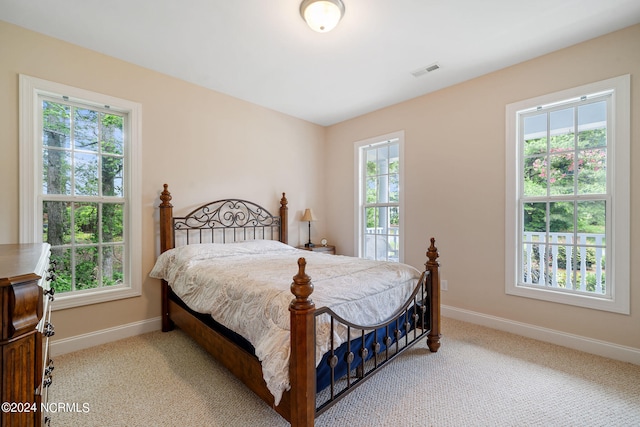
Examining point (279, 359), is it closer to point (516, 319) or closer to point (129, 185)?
point (129, 185)

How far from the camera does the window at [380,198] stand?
3.90 meters

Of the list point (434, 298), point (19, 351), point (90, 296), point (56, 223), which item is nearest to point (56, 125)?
point (56, 223)

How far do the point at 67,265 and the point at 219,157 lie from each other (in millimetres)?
1833

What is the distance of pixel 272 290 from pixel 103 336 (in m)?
2.13

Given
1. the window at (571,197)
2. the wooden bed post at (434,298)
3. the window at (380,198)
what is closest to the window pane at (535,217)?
the window at (571,197)

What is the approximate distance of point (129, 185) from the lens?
111 inches

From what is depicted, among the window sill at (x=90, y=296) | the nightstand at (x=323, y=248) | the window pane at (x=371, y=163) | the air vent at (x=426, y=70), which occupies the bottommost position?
the window sill at (x=90, y=296)

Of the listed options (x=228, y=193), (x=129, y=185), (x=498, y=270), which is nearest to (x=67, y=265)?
(x=129, y=185)

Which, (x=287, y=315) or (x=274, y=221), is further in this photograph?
(x=274, y=221)

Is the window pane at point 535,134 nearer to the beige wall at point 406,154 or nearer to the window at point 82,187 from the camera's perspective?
the beige wall at point 406,154

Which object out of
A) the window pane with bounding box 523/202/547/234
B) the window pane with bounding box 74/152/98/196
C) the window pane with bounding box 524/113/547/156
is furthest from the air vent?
the window pane with bounding box 74/152/98/196

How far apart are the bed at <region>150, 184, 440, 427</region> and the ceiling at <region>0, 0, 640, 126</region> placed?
139cm

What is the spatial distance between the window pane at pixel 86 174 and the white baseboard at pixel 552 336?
380 centimetres

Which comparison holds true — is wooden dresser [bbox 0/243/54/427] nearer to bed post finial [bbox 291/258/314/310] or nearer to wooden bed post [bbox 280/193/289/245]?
bed post finial [bbox 291/258/314/310]
